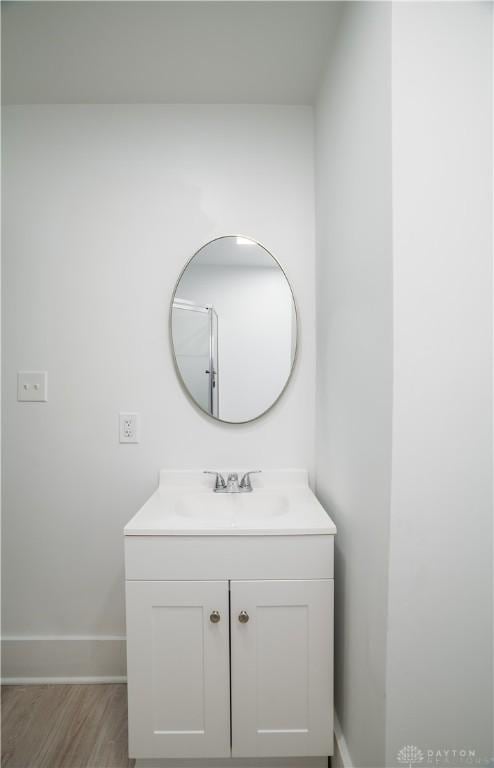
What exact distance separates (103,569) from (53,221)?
1521 mm

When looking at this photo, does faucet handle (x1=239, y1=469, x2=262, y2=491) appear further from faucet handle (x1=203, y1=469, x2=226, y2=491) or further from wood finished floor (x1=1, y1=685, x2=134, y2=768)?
wood finished floor (x1=1, y1=685, x2=134, y2=768)

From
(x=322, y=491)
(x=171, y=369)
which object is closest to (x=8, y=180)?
(x=171, y=369)

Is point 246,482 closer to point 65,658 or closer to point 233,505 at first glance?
point 233,505

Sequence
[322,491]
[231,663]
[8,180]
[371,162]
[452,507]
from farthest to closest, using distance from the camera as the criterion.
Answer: [8,180] → [322,491] → [231,663] → [371,162] → [452,507]

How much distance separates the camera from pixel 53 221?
1.89 m

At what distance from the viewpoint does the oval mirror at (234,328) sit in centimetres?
187

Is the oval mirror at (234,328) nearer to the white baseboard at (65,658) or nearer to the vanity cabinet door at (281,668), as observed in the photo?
the vanity cabinet door at (281,668)

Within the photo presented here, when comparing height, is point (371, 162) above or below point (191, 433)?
above

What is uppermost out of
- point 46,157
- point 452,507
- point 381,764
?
point 46,157

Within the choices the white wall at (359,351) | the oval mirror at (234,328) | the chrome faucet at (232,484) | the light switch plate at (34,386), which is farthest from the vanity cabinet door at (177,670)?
the light switch plate at (34,386)

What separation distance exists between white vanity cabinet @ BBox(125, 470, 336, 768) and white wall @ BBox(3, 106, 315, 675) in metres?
0.58

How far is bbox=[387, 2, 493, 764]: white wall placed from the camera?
3.24ft

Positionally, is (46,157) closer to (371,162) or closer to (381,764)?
(371,162)

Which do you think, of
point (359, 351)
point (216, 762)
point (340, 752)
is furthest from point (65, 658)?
point (359, 351)
